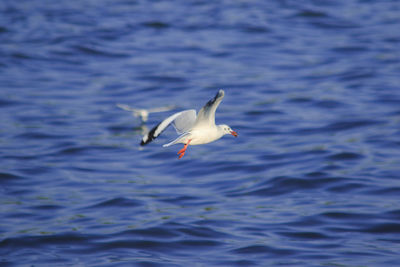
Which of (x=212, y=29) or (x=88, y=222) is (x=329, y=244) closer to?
(x=88, y=222)

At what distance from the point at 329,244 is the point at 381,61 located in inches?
525

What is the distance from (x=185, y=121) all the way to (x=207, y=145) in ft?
24.3

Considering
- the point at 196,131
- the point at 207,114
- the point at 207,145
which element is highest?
the point at 207,145

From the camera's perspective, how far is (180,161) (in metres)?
16.4

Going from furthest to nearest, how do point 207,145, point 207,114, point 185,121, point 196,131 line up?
point 207,145
point 185,121
point 196,131
point 207,114

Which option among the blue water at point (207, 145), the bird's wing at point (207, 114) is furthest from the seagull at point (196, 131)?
the blue water at point (207, 145)

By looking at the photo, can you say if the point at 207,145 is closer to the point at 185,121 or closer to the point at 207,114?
the point at 185,121

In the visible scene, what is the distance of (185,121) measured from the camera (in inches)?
400

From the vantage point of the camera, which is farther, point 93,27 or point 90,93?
point 93,27

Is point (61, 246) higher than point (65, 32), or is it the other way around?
point (65, 32)

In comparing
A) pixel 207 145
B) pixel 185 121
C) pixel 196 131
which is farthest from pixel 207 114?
pixel 207 145

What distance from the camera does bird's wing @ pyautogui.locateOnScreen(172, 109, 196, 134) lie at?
10.1 m

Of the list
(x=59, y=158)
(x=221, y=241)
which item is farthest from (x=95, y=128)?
(x=221, y=241)

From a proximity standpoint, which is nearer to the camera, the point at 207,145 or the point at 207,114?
the point at 207,114
